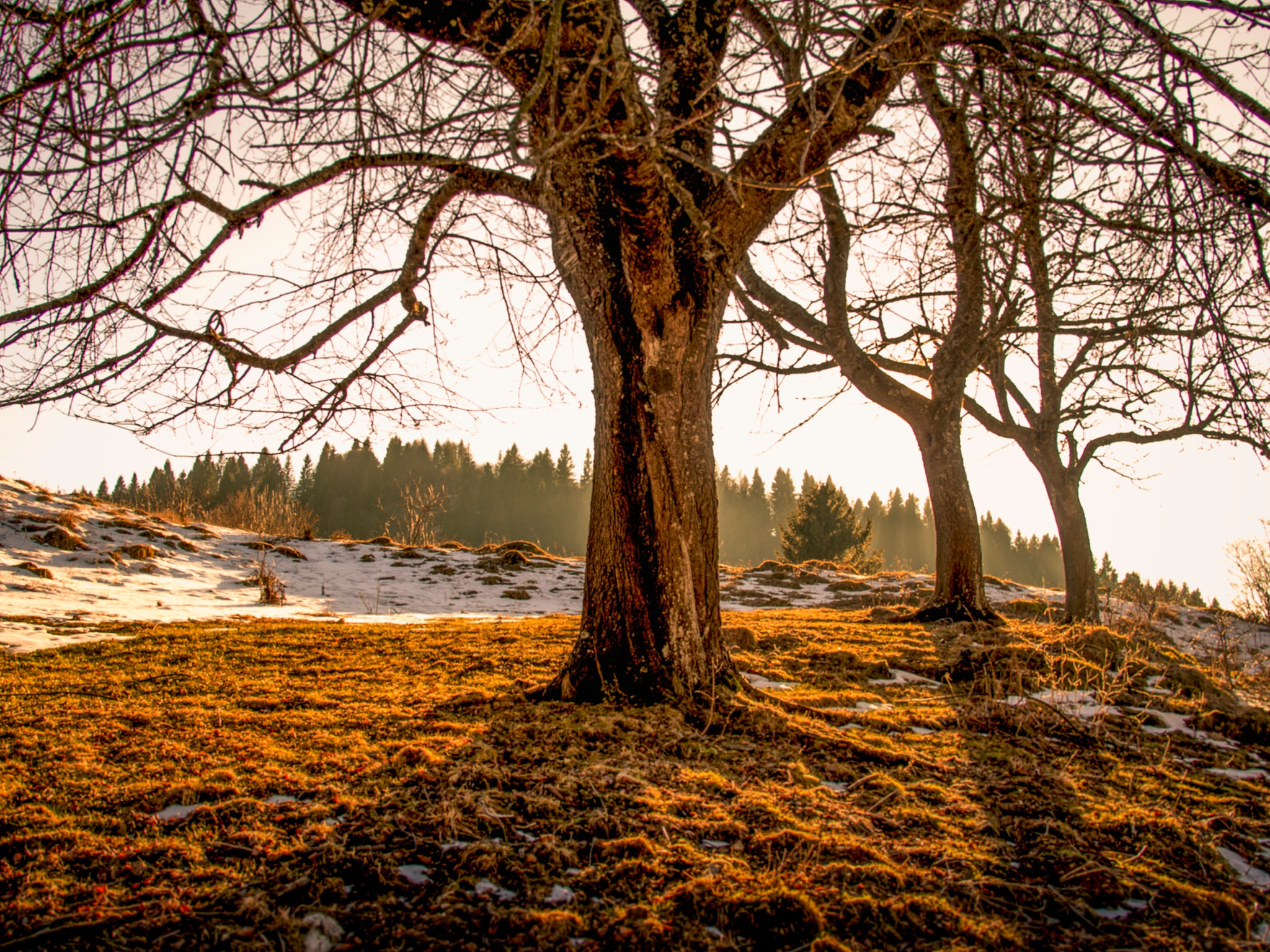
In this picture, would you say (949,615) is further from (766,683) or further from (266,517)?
(266,517)

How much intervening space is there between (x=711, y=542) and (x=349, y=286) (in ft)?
9.86

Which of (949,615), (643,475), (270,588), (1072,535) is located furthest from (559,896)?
(1072,535)

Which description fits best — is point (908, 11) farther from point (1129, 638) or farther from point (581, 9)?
point (1129, 638)

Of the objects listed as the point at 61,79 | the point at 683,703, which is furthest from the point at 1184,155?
the point at 61,79

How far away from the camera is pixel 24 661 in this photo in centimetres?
319

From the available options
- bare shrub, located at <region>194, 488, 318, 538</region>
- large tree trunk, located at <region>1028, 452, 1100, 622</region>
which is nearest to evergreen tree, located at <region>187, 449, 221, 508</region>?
bare shrub, located at <region>194, 488, 318, 538</region>

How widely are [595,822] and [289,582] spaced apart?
8.04m

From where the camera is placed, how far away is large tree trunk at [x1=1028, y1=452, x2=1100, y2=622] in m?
8.17

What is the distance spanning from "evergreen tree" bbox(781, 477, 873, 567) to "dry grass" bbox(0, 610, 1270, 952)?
23609 mm

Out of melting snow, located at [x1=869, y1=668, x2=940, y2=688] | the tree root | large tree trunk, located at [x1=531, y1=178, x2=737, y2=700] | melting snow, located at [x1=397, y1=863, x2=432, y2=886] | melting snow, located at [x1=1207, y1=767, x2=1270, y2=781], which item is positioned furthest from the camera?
the tree root

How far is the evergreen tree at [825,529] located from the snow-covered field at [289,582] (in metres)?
13.5

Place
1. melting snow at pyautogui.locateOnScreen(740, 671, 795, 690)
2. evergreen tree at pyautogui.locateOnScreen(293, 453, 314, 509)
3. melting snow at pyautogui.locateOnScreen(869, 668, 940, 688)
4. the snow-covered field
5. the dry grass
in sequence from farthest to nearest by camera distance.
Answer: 1. evergreen tree at pyautogui.locateOnScreen(293, 453, 314, 509)
2. the snow-covered field
3. melting snow at pyautogui.locateOnScreen(869, 668, 940, 688)
4. melting snow at pyautogui.locateOnScreen(740, 671, 795, 690)
5. the dry grass

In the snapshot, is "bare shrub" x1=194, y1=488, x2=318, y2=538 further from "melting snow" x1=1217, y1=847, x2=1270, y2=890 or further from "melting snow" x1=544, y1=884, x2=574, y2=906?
"melting snow" x1=1217, y1=847, x2=1270, y2=890

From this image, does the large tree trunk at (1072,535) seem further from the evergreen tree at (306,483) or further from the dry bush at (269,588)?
the evergreen tree at (306,483)
